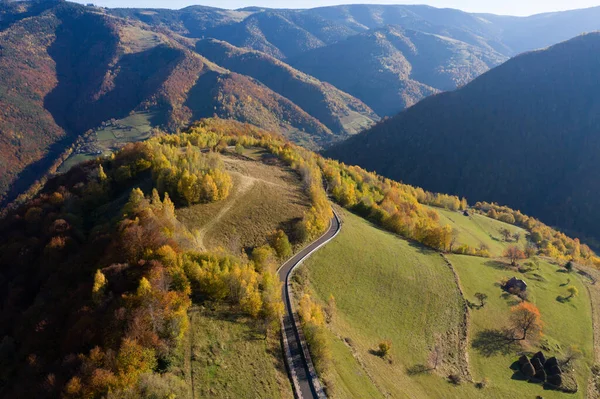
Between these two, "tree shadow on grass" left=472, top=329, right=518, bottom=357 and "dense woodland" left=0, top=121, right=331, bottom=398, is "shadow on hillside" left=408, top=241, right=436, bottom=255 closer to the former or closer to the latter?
"dense woodland" left=0, top=121, right=331, bottom=398

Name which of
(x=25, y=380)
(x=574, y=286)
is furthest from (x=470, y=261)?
(x=25, y=380)

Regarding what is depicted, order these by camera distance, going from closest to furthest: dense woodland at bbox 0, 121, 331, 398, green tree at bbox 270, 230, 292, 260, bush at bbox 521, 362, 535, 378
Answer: dense woodland at bbox 0, 121, 331, 398 < bush at bbox 521, 362, 535, 378 < green tree at bbox 270, 230, 292, 260

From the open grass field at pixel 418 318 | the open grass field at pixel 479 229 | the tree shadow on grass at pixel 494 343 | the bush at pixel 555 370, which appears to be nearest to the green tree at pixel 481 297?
the open grass field at pixel 418 318

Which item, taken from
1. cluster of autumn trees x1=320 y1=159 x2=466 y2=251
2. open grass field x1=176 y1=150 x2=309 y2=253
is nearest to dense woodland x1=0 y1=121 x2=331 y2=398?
open grass field x1=176 y1=150 x2=309 y2=253

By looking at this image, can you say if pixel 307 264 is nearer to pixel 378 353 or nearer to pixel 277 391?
pixel 378 353

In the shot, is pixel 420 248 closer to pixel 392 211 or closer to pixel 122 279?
pixel 392 211

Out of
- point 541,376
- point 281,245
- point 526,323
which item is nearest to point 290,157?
point 281,245
